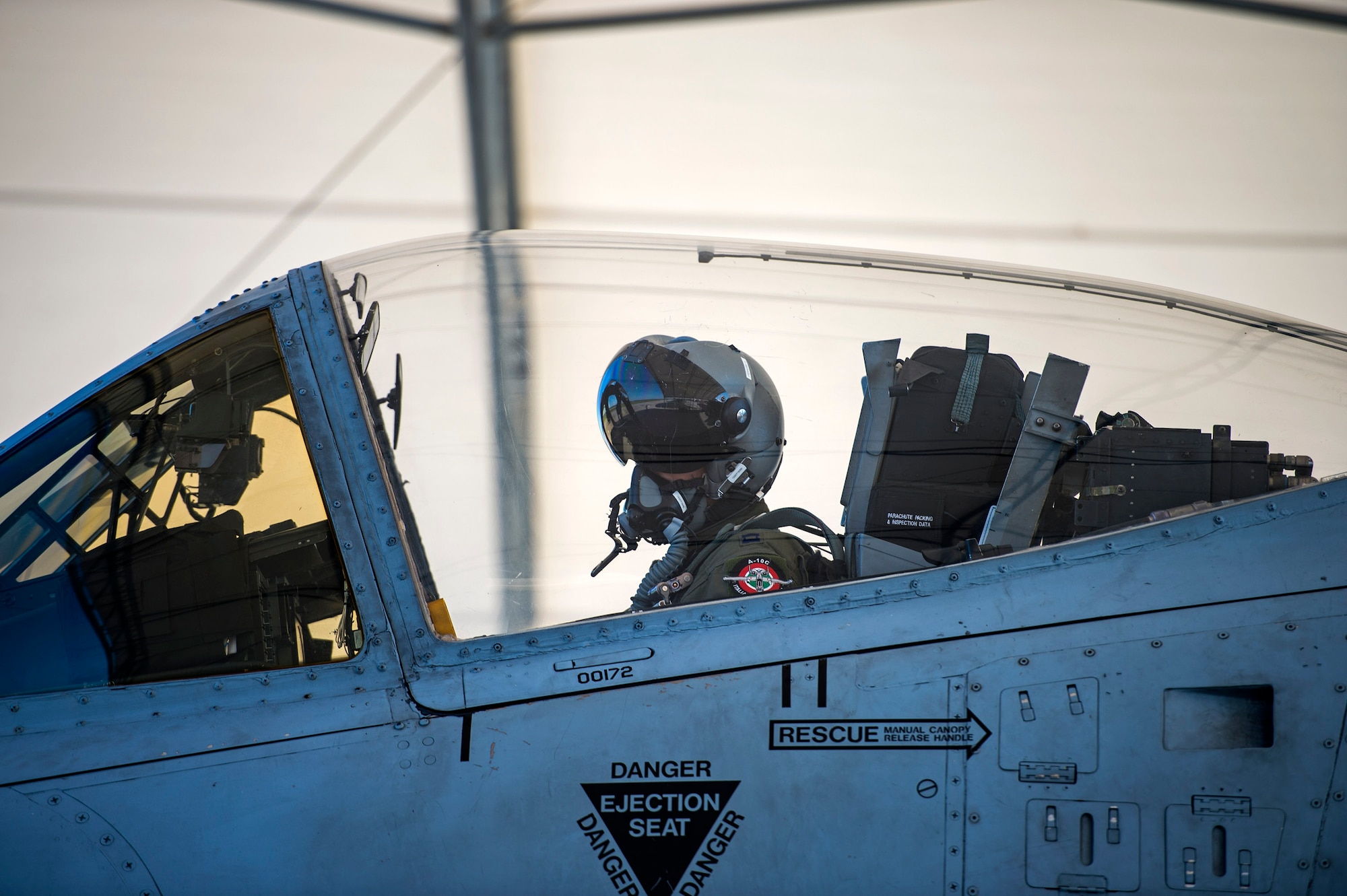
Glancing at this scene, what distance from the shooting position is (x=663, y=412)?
258 cm

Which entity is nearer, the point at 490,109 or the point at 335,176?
the point at 490,109

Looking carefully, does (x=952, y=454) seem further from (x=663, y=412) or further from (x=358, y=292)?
(x=358, y=292)

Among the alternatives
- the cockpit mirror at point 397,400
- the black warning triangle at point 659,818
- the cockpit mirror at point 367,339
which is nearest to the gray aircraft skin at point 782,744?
the black warning triangle at point 659,818

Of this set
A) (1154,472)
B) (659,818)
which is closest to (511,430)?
(659,818)

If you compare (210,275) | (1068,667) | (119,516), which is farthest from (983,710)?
(210,275)

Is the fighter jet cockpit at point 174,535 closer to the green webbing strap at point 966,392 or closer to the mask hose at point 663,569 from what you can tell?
the mask hose at point 663,569

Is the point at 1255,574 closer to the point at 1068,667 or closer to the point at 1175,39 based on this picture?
the point at 1068,667

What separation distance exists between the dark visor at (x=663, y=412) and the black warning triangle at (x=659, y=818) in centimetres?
86

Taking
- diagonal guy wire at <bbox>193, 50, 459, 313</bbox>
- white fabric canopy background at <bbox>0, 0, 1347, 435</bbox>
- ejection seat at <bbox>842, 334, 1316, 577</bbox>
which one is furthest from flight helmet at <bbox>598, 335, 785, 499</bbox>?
diagonal guy wire at <bbox>193, 50, 459, 313</bbox>

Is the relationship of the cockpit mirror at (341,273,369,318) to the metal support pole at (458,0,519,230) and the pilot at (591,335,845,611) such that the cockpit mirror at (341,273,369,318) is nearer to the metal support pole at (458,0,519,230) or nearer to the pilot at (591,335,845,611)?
the pilot at (591,335,845,611)

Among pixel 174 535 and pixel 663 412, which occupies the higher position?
pixel 663 412

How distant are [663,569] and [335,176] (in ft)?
20.2

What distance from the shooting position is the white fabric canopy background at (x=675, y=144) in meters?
7.08

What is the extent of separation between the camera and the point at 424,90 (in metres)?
7.31
